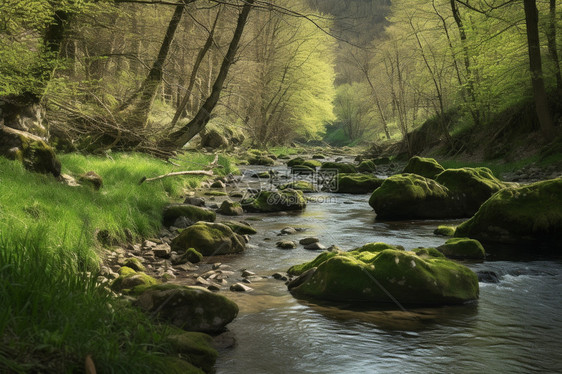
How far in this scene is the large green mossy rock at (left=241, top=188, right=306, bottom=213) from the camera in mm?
12078

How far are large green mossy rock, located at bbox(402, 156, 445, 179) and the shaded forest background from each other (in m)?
4.07

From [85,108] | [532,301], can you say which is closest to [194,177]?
[85,108]

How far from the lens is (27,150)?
830cm

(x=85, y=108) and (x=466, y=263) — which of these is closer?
(x=466, y=263)

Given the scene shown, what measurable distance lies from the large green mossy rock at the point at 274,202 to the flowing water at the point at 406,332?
15.6 ft

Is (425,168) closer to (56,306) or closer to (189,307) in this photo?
(189,307)

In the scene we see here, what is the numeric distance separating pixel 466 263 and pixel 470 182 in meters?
4.94

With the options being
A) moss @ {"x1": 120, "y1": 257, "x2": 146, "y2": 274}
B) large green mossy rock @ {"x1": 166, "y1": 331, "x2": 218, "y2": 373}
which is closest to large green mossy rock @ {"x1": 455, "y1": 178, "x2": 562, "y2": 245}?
moss @ {"x1": 120, "y1": 257, "x2": 146, "y2": 274}

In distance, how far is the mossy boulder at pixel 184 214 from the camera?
9492 millimetres

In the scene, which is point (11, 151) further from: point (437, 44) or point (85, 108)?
point (437, 44)

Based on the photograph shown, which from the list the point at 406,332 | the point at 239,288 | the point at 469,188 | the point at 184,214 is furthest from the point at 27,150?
the point at 469,188

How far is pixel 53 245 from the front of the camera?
5.20 meters

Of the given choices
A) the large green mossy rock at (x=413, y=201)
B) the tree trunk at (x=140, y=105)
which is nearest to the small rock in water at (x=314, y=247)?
the large green mossy rock at (x=413, y=201)

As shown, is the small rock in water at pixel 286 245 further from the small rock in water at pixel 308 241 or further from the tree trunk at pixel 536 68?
the tree trunk at pixel 536 68
